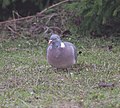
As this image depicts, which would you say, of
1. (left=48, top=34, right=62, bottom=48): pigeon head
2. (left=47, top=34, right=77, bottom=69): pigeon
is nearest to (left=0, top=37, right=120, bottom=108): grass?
(left=47, top=34, right=77, bottom=69): pigeon

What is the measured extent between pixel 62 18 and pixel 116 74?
3.63 metres

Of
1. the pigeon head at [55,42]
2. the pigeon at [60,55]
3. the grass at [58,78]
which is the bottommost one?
the grass at [58,78]

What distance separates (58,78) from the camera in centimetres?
618

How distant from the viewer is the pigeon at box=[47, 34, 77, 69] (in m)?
6.39

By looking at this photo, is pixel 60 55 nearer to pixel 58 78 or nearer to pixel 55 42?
pixel 55 42

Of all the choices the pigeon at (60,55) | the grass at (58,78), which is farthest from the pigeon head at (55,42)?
the grass at (58,78)

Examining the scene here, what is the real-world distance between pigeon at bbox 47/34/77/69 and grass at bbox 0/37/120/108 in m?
0.13

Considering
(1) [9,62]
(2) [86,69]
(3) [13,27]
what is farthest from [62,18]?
(2) [86,69]

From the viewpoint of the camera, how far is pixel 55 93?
550 cm

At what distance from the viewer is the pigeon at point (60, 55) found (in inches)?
252

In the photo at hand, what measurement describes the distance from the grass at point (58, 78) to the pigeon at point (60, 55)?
0.42 ft

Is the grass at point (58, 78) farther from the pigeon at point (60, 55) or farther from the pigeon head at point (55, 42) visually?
the pigeon head at point (55, 42)

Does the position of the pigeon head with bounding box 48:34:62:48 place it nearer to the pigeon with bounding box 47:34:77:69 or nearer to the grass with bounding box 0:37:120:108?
the pigeon with bounding box 47:34:77:69

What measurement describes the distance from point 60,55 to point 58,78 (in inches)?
13.7
